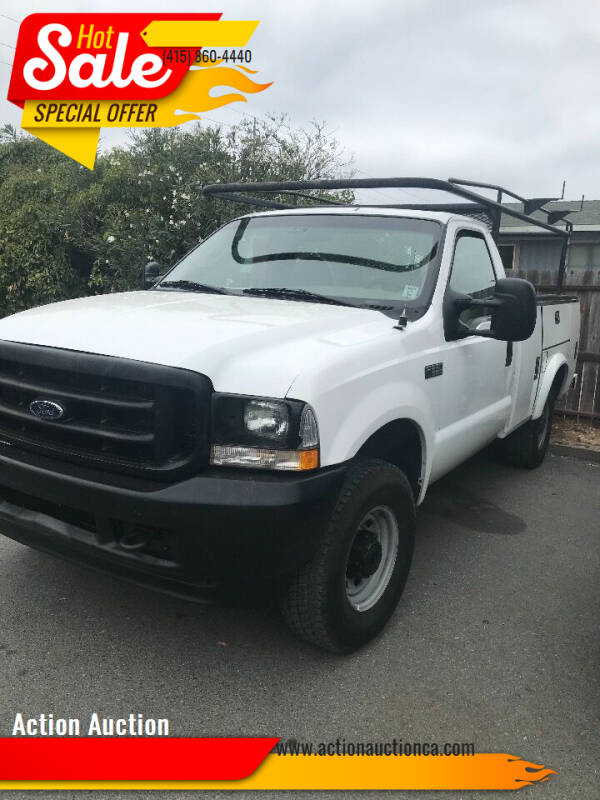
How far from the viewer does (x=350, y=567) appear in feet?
9.50

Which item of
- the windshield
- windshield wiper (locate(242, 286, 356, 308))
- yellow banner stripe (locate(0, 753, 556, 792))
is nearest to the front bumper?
yellow banner stripe (locate(0, 753, 556, 792))

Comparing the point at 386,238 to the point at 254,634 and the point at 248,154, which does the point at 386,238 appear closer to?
the point at 254,634

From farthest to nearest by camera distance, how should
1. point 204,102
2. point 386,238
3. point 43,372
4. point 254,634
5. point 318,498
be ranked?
point 204,102, point 386,238, point 254,634, point 43,372, point 318,498

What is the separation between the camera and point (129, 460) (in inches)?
96.3

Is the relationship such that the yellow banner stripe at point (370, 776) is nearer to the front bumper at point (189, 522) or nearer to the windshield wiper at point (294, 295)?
the front bumper at point (189, 522)

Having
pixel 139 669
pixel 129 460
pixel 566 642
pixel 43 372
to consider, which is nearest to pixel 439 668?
pixel 566 642

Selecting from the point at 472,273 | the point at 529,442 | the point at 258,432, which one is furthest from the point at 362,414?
the point at 529,442

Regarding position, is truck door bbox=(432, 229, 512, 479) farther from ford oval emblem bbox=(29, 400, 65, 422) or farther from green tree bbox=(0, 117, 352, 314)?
green tree bbox=(0, 117, 352, 314)

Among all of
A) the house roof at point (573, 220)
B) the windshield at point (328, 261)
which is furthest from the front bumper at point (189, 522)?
the house roof at point (573, 220)

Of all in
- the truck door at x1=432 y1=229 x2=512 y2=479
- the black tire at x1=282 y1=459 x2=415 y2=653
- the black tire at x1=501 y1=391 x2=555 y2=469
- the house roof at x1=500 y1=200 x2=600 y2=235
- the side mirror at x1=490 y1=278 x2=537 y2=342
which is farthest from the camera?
the house roof at x1=500 y1=200 x2=600 y2=235

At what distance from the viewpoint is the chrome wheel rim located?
9.51ft

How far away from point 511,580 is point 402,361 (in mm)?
1521

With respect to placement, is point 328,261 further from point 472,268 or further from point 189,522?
point 189,522

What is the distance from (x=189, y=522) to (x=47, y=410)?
752mm
